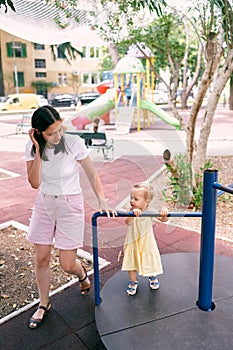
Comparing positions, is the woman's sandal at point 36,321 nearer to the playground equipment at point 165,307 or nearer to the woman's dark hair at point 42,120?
the playground equipment at point 165,307

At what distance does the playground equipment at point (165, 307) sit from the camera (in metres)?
1.98

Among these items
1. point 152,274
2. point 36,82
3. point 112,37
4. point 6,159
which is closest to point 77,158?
point 152,274

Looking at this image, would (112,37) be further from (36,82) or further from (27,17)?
(36,82)

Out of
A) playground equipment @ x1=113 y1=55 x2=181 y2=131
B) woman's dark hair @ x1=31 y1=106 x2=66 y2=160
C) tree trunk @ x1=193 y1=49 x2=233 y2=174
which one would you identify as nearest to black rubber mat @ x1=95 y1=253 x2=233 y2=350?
woman's dark hair @ x1=31 y1=106 x2=66 y2=160

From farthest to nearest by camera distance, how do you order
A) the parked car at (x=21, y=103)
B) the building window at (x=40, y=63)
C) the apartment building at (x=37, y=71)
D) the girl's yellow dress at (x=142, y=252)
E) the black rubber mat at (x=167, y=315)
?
the building window at (x=40, y=63)
the apartment building at (x=37, y=71)
the parked car at (x=21, y=103)
the girl's yellow dress at (x=142, y=252)
the black rubber mat at (x=167, y=315)

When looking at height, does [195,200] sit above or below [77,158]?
below

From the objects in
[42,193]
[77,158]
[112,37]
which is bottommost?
[42,193]

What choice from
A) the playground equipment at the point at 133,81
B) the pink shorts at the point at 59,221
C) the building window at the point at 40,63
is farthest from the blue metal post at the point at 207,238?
the building window at the point at 40,63

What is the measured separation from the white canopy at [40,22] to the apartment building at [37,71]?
2614 cm

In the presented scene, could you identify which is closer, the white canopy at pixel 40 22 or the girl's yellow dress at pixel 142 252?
the girl's yellow dress at pixel 142 252

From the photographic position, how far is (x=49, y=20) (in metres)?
4.02

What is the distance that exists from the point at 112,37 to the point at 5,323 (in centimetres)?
402

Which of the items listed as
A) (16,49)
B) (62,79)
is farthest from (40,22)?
(62,79)

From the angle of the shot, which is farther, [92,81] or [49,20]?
[92,81]
